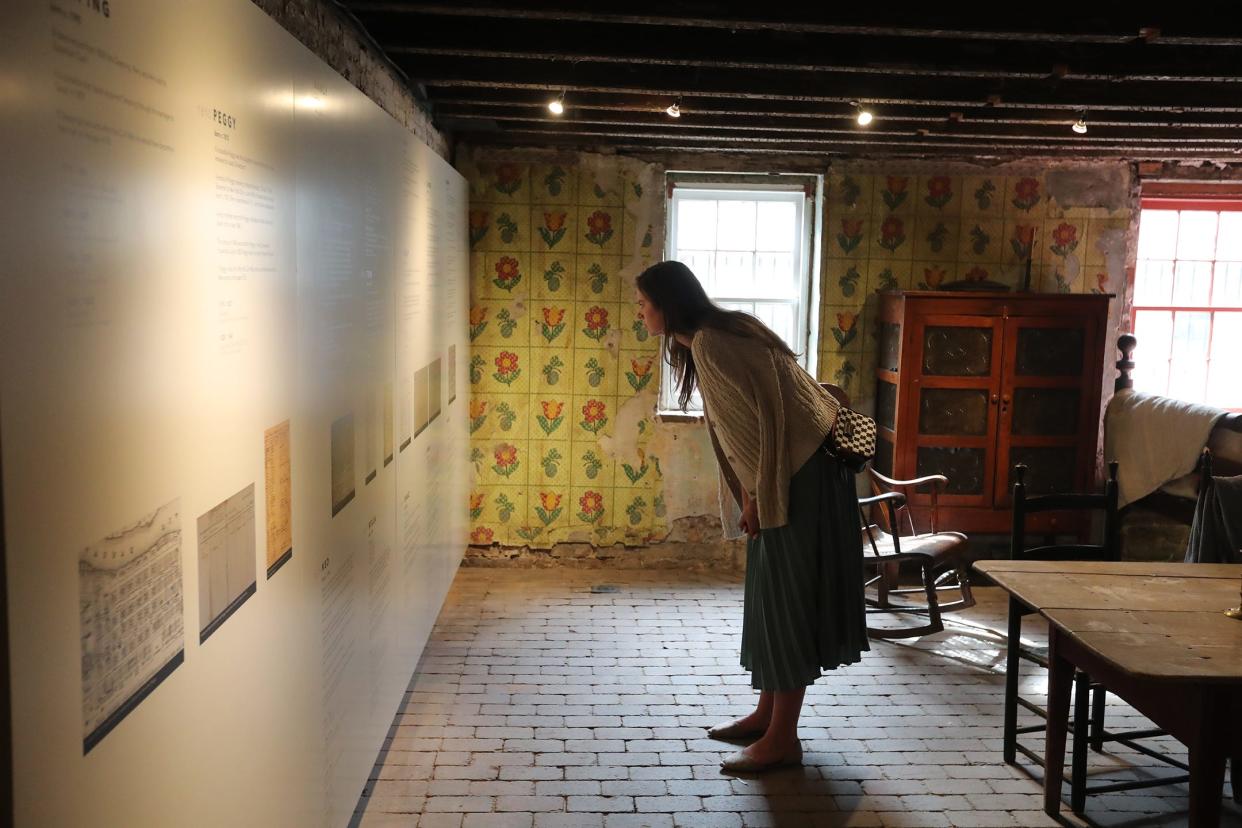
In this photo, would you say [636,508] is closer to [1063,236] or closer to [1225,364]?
[1063,236]

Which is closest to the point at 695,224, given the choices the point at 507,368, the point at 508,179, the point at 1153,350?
the point at 508,179

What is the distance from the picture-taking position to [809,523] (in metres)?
3.59

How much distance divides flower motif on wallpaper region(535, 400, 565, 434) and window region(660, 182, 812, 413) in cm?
69

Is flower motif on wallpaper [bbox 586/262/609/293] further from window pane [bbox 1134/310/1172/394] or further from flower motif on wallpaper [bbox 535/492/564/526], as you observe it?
window pane [bbox 1134/310/1172/394]

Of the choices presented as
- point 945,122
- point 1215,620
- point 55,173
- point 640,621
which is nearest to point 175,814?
point 55,173

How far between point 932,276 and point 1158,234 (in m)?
1.71

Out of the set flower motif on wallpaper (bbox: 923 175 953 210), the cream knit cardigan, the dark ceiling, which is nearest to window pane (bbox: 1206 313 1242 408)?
the dark ceiling

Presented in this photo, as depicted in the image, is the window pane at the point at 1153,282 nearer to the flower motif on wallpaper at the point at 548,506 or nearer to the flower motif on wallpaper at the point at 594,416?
the flower motif on wallpaper at the point at 594,416

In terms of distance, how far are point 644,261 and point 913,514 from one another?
7.59ft

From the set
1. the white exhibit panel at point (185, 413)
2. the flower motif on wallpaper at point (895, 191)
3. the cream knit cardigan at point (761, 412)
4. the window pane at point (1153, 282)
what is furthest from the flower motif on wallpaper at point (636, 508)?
the window pane at point (1153, 282)

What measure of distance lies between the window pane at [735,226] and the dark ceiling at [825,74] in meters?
0.56

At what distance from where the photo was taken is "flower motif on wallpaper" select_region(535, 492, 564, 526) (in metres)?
6.59

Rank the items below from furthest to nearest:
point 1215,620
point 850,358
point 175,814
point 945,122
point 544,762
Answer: point 850,358 → point 945,122 → point 544,762 → point 1215,620 → point 175,814

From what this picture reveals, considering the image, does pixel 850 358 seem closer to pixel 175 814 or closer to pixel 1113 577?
pixel 1113 577
